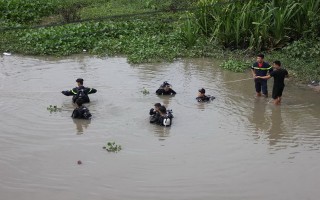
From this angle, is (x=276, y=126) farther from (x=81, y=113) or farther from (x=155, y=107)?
(x=81, y=113)

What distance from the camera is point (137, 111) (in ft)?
39.8

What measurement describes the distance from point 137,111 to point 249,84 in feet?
14.1

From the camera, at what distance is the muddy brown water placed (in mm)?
8211

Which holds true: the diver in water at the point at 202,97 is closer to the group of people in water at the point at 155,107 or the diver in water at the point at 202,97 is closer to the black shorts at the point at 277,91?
the group of people in water at the point at 155,107

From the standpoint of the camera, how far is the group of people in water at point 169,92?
1113cm

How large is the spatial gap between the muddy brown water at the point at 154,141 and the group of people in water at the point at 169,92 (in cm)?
23

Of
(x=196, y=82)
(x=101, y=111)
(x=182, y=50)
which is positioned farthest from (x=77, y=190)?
(x=182, y=50)

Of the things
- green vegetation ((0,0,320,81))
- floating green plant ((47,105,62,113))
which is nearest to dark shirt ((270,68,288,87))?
green vegetation ((0,0,320,81))

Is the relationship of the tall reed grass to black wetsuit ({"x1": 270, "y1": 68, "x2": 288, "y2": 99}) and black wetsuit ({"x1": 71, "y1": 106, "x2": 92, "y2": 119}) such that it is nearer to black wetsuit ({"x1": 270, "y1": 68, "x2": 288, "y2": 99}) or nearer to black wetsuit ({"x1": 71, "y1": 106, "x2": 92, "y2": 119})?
black wetsuit ({"x1": 270, "y1": 68, "x2": 288, "y2": 99})

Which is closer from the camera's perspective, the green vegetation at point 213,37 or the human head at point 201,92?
the human head at point 201,92

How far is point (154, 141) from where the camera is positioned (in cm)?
1023

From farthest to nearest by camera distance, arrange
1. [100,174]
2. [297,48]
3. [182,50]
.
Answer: [182,50], [297,48], [100,174]

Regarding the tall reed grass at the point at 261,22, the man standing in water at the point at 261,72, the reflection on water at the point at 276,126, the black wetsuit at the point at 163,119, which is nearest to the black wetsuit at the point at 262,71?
the man standing in water at the point at 261,72

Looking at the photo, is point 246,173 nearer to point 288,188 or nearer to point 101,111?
point 288,188
